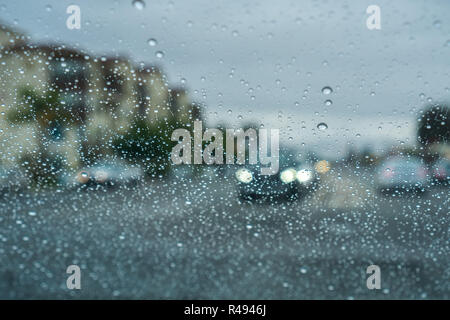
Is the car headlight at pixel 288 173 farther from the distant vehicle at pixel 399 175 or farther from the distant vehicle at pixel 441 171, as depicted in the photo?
the distant vehicle at pixel 441 171

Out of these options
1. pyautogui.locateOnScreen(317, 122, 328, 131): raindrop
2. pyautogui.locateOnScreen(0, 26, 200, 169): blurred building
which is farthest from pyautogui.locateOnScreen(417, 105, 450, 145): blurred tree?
pyautogui.locateOnScreen(0, 26, 200, 169): blurred building

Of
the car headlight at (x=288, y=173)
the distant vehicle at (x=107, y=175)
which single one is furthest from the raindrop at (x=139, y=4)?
the car headlight at (x=288, y=173)

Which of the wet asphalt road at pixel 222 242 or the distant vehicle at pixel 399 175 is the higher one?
the distant vehicle at pixel 399 175

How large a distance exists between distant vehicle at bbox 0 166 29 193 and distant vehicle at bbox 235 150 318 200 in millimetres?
865

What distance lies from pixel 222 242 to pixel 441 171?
92cm

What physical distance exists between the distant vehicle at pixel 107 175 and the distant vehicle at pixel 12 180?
0.54ft

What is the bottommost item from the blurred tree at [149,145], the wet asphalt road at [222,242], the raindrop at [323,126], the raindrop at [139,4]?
the wet asphalt road at [222,242]

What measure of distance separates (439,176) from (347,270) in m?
0.54

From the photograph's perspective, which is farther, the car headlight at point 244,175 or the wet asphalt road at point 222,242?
the car headlight at point 244,175

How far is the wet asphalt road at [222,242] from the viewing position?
4.01 ft

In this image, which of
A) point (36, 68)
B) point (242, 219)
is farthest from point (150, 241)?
point (36, 68)

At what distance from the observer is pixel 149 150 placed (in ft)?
4.39

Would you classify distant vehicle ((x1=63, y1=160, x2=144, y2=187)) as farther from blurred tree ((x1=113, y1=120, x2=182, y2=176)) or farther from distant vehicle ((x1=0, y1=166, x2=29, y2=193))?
distant vehicle ((x1=0, y1=166, x2=29, y2=193))
